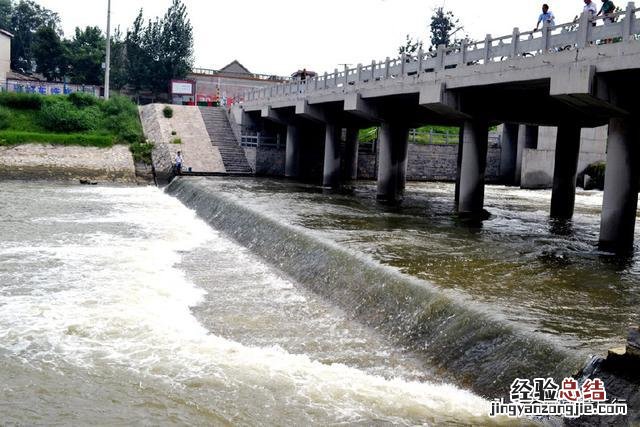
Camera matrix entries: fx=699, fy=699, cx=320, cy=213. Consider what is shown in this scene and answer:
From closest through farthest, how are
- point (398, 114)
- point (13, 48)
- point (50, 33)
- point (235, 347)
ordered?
point (235, 347), point (398, 114), point (50, 33), point (13, 48)

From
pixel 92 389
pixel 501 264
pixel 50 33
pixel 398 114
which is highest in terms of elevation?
pixel 50 33

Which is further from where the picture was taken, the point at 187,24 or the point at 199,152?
the point at 187,24

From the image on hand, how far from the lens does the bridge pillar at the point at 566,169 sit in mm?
27422

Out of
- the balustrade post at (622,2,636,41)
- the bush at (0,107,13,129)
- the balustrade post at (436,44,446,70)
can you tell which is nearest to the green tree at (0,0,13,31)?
the bush at (0,107,13,129)

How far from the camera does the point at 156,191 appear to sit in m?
38.7

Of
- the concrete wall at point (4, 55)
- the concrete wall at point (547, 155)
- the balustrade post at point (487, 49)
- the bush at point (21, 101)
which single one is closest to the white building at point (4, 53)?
the concrete wall at point (4, 55)

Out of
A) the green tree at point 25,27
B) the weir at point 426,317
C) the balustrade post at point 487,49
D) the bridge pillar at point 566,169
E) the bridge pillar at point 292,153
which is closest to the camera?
the weir at point 426,317

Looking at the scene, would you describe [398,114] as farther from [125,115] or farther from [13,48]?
[13,48]

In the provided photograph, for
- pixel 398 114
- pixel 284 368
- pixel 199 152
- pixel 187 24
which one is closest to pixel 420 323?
pixel 284 368

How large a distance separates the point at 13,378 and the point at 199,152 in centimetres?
3671

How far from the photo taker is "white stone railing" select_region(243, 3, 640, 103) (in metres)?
16.6

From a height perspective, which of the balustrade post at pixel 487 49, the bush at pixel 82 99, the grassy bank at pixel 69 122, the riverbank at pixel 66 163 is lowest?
the riverbank at pixel 66 163

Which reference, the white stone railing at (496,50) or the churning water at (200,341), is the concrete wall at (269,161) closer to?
the white stone railing at (496,50)

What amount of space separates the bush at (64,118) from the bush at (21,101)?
69cm
